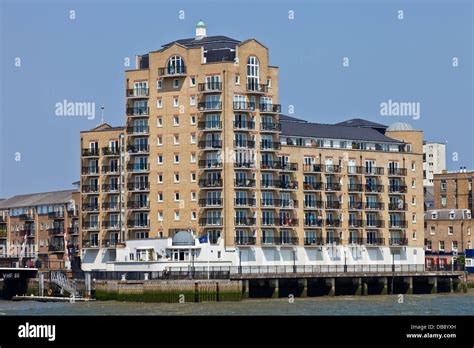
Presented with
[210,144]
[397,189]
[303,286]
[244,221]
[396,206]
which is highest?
[210,144]

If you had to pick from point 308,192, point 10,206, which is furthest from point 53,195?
point 308,192

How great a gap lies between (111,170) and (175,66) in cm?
1385

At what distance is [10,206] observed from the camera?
527ft

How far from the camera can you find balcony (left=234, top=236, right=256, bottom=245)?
379 ft

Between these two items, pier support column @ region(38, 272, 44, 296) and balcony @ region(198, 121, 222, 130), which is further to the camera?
pier support column @ region(38, 272, 44, 296)

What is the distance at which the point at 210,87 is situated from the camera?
116 m

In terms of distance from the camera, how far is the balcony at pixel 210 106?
115 metres

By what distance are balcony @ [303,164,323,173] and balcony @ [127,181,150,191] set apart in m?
15.9

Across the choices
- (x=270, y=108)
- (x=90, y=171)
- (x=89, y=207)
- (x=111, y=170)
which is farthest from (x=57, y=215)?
(x=270, y=108)

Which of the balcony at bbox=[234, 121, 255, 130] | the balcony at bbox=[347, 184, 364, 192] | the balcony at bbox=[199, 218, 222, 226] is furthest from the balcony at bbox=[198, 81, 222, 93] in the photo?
the balcony at bbox=[347, 184, 364, 192]

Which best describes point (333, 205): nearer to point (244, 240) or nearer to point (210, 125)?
point (244, 240)

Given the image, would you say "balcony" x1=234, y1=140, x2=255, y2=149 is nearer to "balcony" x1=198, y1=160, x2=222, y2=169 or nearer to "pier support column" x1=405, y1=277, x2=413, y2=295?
"balcony" x1=198, y1=160, x2=222, y2=169

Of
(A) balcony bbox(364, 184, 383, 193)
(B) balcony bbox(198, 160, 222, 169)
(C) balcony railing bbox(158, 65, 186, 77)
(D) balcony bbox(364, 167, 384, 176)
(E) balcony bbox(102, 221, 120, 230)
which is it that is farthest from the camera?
(D) balcony bbox(364, 167, 384, 176)
